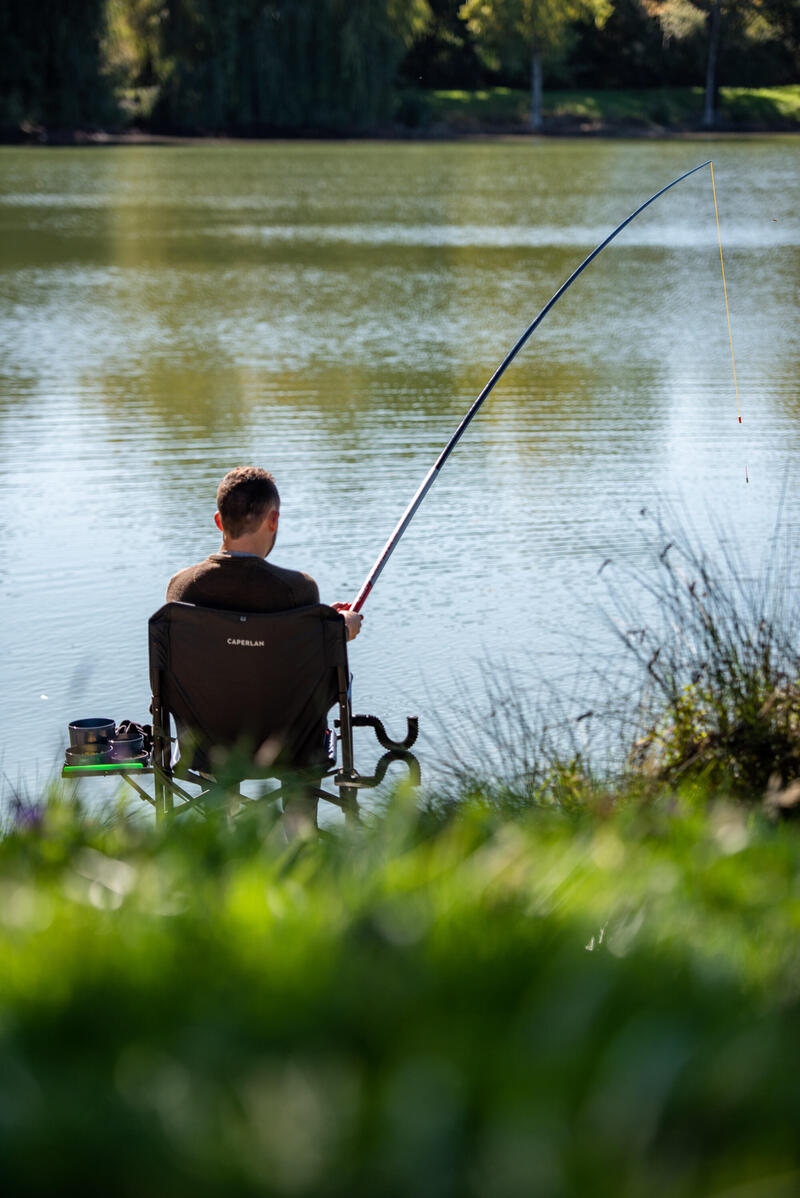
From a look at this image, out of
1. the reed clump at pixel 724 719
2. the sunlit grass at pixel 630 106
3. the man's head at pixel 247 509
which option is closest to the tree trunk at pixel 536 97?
the sunlit grass at pixel 630 106

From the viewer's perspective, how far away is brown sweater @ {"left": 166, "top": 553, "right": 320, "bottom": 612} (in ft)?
10.9

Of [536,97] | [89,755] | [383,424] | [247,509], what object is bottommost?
[383,424]

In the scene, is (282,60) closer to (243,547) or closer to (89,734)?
(243,547)

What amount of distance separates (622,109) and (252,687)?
223 ft

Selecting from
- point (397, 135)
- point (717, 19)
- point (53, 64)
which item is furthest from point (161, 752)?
point (717, 19)

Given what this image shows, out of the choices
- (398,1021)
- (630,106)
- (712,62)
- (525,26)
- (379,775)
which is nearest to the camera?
(398,1021)

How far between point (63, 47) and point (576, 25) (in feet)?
111

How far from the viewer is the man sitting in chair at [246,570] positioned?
3332mm

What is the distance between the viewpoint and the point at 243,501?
3.35 meters

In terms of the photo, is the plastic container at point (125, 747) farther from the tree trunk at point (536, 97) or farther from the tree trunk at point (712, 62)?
the tree trunk at point (712, 62)

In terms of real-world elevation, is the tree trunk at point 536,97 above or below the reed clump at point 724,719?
above

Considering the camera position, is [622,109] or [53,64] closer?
[53,64]

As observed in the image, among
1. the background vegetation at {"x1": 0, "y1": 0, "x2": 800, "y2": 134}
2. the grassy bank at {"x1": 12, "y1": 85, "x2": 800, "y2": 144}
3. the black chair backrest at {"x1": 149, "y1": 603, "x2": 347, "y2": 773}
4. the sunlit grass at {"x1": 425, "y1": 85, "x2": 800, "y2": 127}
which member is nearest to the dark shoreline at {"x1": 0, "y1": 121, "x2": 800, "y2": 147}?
the grassy bank at {"x1": 12, "y1": 85, "x2": 800, "y2": 144}

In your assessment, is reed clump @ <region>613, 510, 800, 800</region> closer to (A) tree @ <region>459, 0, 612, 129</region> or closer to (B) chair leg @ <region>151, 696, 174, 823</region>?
(B) chair leg @ <region>151, 696, 174, 823</region>
